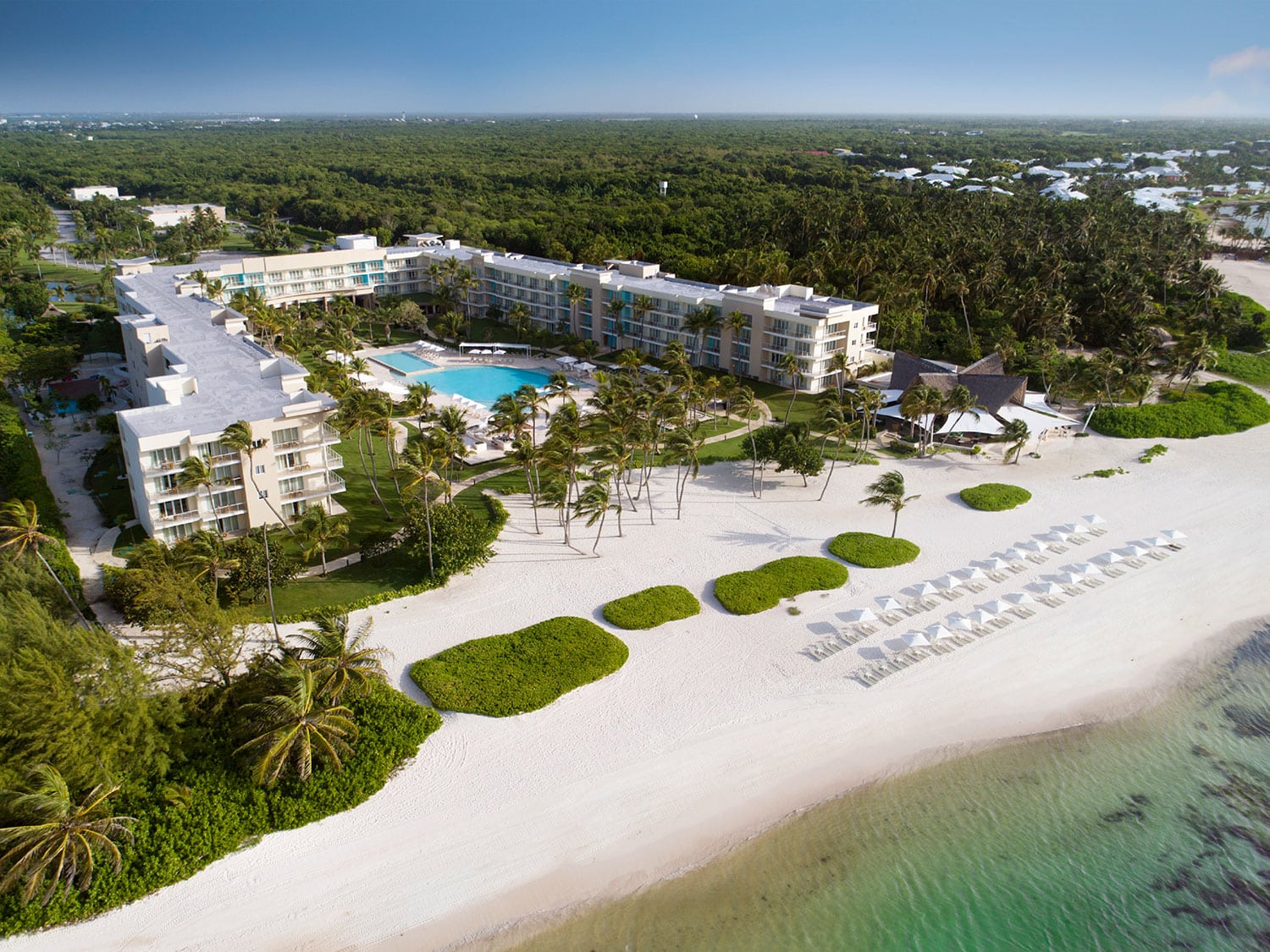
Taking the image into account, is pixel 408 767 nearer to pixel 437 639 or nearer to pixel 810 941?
pixel 437 639

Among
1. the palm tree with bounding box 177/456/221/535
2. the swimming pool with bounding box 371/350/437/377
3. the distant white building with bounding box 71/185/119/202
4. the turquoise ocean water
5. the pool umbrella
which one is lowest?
the turquoise ocean water

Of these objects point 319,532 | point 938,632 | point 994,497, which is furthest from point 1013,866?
point 319,532

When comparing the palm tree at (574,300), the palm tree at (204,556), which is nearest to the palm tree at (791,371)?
the palm tree at (574,300)

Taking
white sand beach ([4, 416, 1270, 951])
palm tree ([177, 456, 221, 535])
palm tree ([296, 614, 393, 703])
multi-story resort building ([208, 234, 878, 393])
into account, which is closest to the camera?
white sand beach ([4, 416, 1270, 951])

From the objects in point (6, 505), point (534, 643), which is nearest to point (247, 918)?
point (534, 643)

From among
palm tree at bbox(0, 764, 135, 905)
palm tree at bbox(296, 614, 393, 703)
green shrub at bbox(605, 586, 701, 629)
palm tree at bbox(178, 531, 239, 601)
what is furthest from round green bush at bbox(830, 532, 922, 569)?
palm tree at bbox(0, 764, 135, 905)

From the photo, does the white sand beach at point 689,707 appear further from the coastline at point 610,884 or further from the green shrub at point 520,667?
the green shrub at point 520,667

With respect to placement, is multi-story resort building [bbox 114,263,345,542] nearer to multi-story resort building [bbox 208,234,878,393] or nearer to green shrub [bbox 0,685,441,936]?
green shrub [bbox 0,685,441,936]
